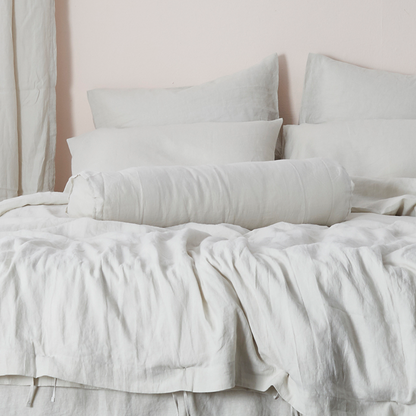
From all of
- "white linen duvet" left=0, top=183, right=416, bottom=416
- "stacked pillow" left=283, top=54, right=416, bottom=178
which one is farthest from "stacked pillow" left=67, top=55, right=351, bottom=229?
"white linen duvet" left=0, top=183, right=416, bottom=416

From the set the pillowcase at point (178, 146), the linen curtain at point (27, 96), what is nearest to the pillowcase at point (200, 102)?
the pillowcase at point (178, 146)

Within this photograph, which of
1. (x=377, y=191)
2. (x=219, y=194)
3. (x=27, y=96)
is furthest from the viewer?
(x=27, y=96)

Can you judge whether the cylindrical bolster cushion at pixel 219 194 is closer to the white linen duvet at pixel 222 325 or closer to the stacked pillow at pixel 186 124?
the white linen duvet at pixel 222 325

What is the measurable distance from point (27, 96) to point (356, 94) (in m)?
1.31

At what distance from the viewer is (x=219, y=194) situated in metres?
1.02

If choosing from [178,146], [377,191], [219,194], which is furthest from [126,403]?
[178,146]

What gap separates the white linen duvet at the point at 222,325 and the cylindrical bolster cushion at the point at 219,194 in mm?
277

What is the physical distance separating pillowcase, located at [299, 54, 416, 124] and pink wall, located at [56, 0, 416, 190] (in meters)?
0.14

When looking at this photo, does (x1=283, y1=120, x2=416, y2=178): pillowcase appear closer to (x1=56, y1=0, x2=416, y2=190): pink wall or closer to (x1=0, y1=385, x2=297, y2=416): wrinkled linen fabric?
(x1=56, y1=0, x2=416, y2=190): pink wall

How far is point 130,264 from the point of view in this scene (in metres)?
0.69

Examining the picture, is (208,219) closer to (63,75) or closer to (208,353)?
(208,353)

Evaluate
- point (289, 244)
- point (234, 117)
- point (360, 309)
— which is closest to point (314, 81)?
point (234, 117)

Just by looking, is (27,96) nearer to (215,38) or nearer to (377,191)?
(215,38)

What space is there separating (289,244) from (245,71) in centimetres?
122
